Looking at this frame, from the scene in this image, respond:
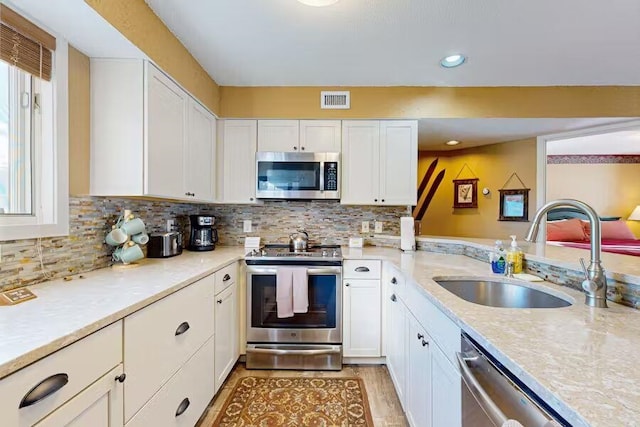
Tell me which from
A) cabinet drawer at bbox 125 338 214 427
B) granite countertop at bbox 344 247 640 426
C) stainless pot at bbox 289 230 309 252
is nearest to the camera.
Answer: granite countertop at bbox 344 247 640 426

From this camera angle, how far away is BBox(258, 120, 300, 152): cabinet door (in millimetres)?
2639

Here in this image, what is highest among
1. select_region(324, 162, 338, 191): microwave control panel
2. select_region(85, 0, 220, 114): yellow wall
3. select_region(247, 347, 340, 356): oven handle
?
select_region(85, 0, 220, 114): yellow wall

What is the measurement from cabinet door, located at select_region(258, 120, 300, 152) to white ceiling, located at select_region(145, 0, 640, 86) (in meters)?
0.36

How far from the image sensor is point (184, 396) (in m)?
1.43

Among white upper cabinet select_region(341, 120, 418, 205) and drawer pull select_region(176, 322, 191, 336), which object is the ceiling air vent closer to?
white upper cabinet select_region(341, 120, 418, 205)

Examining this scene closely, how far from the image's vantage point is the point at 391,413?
177 centimetres

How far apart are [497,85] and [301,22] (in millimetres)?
1866

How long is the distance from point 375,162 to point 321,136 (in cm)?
55

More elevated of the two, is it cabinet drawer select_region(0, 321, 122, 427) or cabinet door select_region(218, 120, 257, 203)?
cabinet door select_region(218, 120, 257, 203)

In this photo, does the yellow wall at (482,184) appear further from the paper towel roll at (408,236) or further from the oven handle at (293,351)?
the oven handle at (293,351)

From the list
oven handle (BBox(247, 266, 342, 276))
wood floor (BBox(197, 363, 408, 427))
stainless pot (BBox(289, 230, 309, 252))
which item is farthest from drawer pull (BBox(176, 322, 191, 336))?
stainless pot (BBox(289, 230, 309, 252))

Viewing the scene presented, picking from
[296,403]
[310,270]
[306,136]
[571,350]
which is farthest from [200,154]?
[571,350]

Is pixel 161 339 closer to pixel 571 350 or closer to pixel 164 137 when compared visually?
pixel 164 137

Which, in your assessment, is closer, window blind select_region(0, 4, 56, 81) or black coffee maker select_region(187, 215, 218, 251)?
window blind select_region(0, 4, 56, 81)
